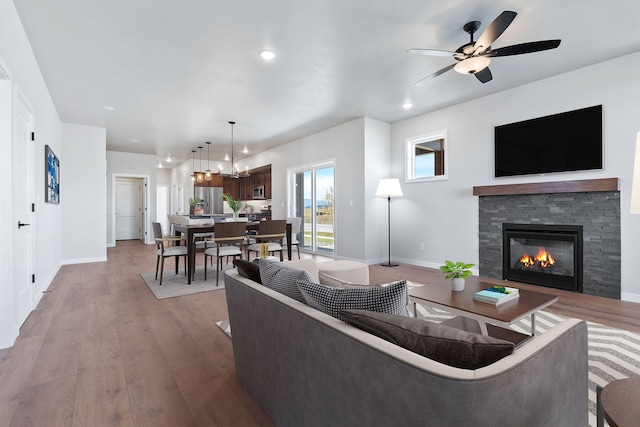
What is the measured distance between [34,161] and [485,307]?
4509 mm

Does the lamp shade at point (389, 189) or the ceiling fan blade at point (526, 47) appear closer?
the ceiling fan blade at point (526, 47)

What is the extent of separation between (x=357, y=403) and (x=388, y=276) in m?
3.95

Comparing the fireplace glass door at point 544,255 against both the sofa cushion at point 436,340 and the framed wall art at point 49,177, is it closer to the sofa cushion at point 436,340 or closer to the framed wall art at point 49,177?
the sofa cushion at point 436,340

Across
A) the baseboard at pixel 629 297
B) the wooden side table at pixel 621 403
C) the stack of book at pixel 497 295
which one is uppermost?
the wooden side table at pixel 621 403

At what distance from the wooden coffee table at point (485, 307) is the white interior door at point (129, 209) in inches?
392

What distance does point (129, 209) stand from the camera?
33.0ft

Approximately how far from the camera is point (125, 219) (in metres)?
10.0

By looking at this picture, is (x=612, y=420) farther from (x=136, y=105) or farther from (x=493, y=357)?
(x=136, y=105)

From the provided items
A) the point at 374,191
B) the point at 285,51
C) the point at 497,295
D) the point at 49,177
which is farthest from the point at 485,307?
the point at 49,177

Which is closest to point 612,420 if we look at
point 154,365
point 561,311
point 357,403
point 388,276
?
point 357,403

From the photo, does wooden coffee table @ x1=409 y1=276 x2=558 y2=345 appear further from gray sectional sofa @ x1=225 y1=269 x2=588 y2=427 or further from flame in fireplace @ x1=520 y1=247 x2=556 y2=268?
flame in fireplace @ x1=520 y1=247 x2=556 y2=268

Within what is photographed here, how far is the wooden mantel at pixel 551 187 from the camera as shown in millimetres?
Result: 3561

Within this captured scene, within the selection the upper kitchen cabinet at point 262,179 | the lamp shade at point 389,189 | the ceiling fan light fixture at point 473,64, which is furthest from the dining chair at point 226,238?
the upper kitchen cabinet at point 262,179

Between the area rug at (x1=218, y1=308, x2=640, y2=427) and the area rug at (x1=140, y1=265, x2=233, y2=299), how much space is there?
1.24 m
